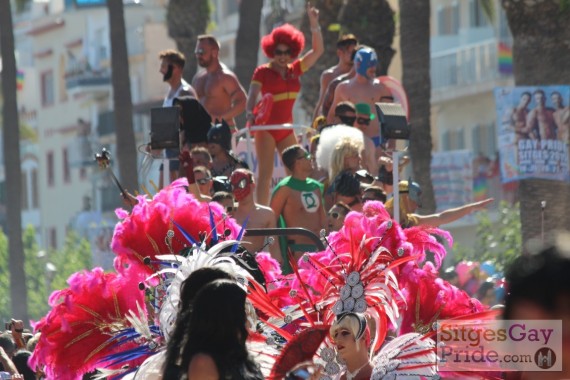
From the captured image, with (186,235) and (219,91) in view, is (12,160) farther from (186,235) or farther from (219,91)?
(186,235)

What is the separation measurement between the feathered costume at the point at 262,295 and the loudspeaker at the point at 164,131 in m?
3.08

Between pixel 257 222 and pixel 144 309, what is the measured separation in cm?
384

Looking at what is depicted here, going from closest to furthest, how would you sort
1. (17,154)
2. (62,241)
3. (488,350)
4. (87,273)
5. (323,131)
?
(488,350) → (87,273) → (323,131) → (17,154) → (62,241)

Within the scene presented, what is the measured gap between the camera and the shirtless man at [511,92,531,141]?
15.2m

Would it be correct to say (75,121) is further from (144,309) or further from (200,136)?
(144,309)

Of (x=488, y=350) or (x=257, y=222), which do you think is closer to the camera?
(x=488, y=350)

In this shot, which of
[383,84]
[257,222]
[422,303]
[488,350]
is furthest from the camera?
[383,84]

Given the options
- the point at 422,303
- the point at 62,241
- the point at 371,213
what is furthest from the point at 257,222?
the point at 62,241

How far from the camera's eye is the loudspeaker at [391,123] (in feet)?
34.5

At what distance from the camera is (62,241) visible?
72312mm

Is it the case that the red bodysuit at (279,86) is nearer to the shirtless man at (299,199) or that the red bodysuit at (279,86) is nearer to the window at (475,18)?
the shirtless man at (299,199)

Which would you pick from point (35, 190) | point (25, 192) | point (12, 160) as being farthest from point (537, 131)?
point (25, 192)

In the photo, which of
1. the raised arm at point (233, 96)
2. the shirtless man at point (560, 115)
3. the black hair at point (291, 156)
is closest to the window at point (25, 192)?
the shirtless man at point (560, 115)

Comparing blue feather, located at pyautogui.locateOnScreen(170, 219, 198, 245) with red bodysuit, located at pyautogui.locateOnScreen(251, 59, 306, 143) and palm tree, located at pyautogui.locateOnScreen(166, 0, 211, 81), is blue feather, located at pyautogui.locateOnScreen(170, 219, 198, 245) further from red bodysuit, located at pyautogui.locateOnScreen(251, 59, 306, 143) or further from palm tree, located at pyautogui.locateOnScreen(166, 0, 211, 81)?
palm tree, located at pyautogui.locateOnScreen(166, 0, 211, 81)
